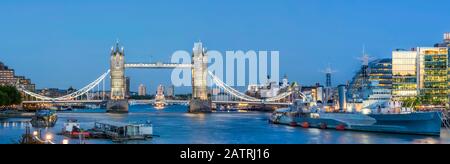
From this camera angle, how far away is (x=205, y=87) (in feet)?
250

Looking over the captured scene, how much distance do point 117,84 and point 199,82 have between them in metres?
10.1

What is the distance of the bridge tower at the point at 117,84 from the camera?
7350 centimetres

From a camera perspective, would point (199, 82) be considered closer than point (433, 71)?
No

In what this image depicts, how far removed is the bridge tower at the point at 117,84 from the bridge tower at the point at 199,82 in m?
8.04

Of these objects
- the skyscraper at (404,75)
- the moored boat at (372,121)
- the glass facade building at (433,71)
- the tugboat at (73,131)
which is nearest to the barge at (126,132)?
the tugboat at (73,131)

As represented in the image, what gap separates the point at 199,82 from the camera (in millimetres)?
76938

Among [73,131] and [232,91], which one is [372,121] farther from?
[232,91]

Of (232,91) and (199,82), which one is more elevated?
(199,82)

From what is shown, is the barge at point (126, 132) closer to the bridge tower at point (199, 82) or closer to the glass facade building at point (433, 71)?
the glass facade building at point (433, 71)

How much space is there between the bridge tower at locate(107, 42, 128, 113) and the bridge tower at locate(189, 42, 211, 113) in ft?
→ 26.4

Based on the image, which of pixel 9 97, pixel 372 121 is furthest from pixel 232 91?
pixel 372 121
